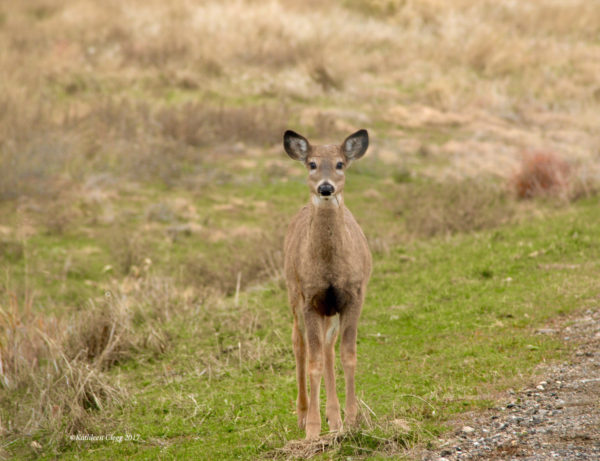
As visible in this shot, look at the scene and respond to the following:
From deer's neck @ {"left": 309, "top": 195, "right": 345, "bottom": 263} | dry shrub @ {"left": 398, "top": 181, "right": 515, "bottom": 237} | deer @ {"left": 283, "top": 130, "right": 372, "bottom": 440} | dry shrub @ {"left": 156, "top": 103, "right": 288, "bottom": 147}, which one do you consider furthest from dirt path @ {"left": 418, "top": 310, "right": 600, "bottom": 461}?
dry shrub @ {"left": 156, "top": 103, "right": 288, "bottom": 147}

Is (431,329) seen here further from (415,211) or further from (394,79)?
(394,79)

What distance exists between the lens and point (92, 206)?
1798cm

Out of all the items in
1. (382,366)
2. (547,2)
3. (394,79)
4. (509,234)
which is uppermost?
(547,2)

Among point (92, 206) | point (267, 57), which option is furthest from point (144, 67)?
point (92, 206)

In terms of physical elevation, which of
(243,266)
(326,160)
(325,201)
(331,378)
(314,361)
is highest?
(326,160)

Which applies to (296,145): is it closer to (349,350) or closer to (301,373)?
(349,350)

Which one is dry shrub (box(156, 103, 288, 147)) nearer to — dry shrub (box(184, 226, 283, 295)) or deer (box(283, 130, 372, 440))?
dry shrub (box(184, 226, 283, 295))

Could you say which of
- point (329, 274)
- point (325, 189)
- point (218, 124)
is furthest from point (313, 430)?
point (218, 124)

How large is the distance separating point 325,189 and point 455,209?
993cm

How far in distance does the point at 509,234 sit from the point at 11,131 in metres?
12.1

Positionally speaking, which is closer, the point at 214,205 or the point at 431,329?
the point at 431,329

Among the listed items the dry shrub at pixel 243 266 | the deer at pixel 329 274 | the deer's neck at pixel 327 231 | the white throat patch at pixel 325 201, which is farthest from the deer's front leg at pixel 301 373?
the dry shrub at pixel 243 266

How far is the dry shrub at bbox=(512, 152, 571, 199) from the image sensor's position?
17266 mm

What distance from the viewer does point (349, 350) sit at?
695 cm
